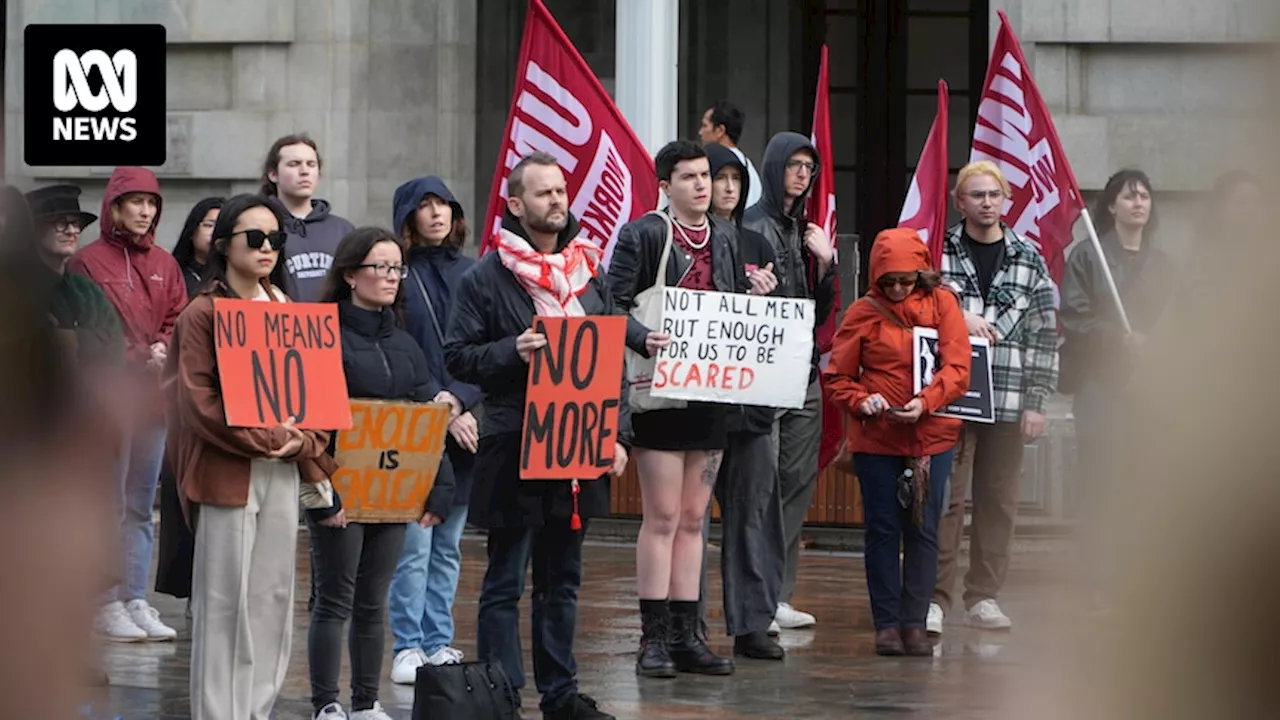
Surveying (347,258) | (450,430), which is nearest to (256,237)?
(347,258)

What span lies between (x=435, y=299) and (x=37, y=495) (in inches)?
266

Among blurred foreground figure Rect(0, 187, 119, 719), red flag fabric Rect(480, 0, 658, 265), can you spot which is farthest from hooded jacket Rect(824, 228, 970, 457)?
blurred foreground figure Rect(0, 187, 119, 719)

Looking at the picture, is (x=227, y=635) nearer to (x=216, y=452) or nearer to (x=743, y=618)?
(x=216, y=452)

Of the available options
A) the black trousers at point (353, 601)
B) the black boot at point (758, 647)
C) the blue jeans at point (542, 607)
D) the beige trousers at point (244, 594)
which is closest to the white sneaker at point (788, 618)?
the black boot at point (758, 647)

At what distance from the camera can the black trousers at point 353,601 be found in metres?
6.75

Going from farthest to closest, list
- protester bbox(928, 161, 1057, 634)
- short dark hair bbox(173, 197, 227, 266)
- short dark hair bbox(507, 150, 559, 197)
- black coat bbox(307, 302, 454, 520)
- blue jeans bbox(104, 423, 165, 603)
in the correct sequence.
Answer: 1. protester bbox(928, 161, 1057, 634)
2. short dark hair bbox(173, 197, 227, 266)
3. blue jeans bbox(104, 423, 165, 603)
4. short dark hair bbox(507, 150, 559, 197)
5. black coat bbox(307, 302, 454, 520)

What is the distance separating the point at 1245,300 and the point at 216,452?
198 inches

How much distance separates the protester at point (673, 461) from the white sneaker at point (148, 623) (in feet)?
7.14

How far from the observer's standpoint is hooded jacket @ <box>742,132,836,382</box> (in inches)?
356

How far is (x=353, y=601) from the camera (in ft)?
22.7

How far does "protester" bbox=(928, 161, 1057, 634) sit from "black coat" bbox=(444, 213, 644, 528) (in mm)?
2966

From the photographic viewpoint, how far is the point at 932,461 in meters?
9.23

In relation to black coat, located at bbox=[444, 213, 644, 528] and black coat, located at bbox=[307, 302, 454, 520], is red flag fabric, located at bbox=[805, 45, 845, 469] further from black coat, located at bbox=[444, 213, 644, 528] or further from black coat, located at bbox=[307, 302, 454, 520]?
black coat, located at bbox=[307, 302, 454, 520]

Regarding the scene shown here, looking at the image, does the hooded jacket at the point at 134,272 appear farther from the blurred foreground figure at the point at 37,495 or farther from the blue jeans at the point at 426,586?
the blurred foreground figure at the point at 37,495
